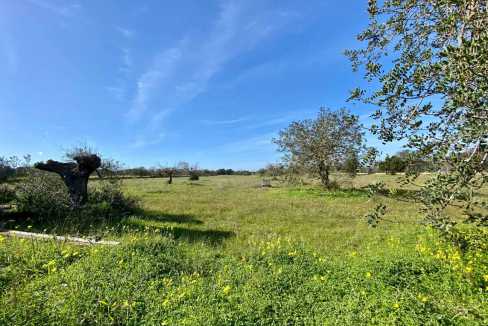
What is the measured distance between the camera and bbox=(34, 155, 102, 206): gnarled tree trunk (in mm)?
11320

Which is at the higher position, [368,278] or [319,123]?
[319,123]

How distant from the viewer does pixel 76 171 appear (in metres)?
11.8

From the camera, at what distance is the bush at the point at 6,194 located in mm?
12039

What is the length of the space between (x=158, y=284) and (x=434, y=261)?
517cm

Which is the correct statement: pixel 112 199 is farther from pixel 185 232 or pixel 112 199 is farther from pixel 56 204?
pixel 185 232

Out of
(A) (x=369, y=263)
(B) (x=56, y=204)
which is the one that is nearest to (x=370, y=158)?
(A) (x=369, y=263)

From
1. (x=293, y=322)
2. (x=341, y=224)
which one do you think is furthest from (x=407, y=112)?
(x=341, y=224)

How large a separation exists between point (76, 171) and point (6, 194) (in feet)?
13.2

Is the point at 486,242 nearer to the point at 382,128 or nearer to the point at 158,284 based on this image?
the point at 382,128

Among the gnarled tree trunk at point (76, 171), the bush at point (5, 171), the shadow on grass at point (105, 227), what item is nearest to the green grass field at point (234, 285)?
the shadow on grass at point (105, 227)

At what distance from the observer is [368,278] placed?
453 centimetres

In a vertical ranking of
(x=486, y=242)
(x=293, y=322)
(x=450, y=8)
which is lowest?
(x=293, y=322)

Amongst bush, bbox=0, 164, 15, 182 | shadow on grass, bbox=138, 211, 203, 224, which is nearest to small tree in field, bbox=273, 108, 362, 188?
shadow on grass, bbox=138, 211, 203, 224

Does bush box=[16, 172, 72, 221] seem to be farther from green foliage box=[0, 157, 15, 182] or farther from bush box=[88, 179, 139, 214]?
green foliage box=[0, 157, 15, 182]
